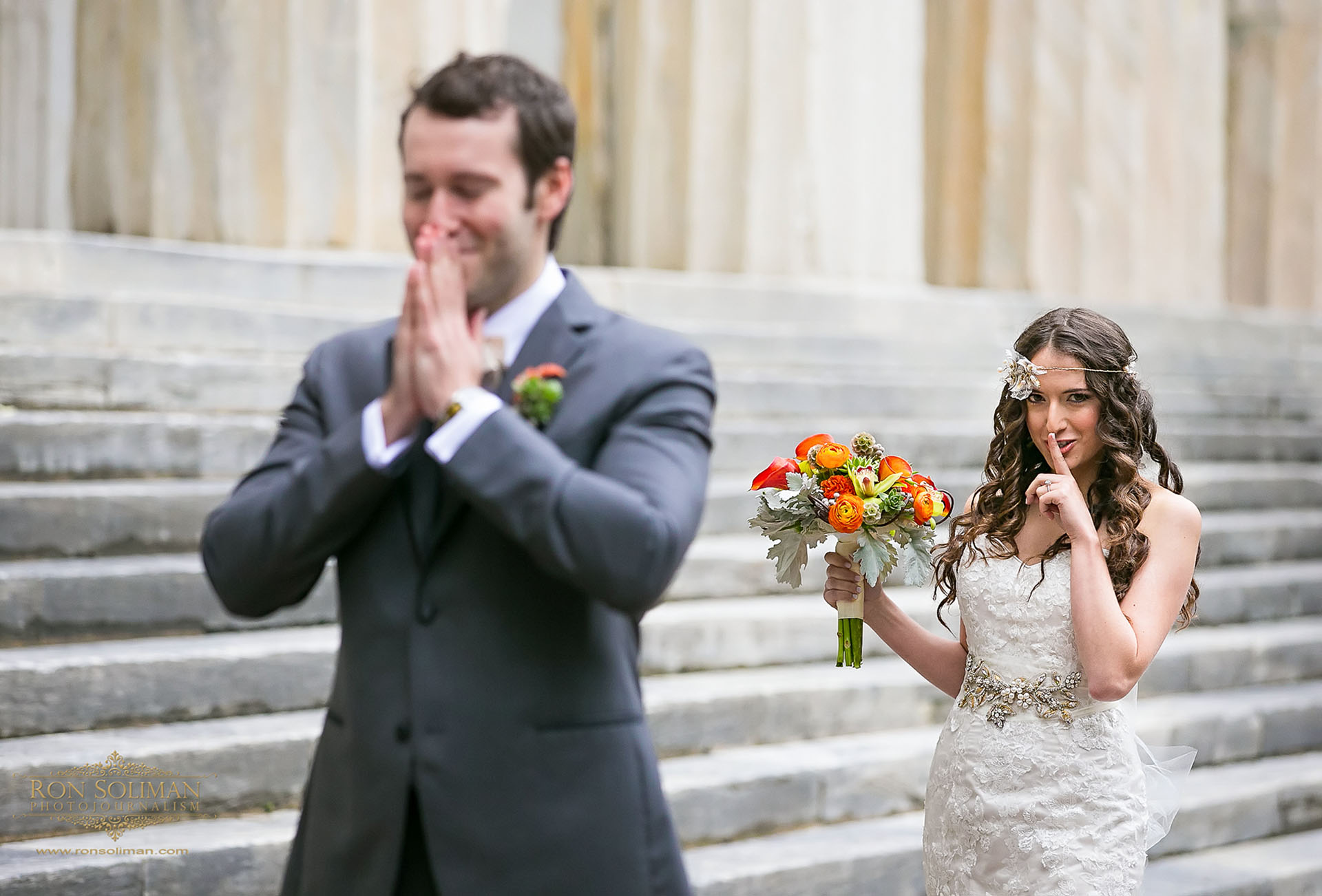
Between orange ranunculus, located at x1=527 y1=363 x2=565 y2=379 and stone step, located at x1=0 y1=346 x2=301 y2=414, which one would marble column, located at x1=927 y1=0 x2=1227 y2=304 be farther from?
orange ranunculus, located at x1=527 y1=363 x2=565 y2=379

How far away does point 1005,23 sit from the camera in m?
10.5

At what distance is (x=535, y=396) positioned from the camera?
1.92m

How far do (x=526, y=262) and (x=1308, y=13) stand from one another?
1254 cm

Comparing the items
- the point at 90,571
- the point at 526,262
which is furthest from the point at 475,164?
the point at 90,571

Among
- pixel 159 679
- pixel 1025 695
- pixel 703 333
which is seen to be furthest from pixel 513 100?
pixel 703 333

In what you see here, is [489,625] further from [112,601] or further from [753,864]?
[112,601]

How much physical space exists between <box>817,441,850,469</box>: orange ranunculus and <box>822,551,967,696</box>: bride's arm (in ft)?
0.60

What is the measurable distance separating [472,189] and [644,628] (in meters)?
3.45

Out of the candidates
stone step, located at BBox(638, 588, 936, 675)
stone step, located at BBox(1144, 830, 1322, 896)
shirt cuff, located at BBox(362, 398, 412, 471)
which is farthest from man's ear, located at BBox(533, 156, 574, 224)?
stone step, located at BBox(1144, 830, 1322, 896)

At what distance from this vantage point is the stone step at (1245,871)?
497 centimetres

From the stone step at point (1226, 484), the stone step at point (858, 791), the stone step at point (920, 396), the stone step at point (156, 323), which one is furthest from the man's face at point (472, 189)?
the stone step at point (920, 396)

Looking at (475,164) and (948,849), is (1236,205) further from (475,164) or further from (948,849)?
(475,164)

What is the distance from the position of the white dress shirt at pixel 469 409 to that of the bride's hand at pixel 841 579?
41.0 inches

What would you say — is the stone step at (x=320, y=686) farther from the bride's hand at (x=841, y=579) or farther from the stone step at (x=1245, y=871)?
the bride's hand at (x=841, y=579)
